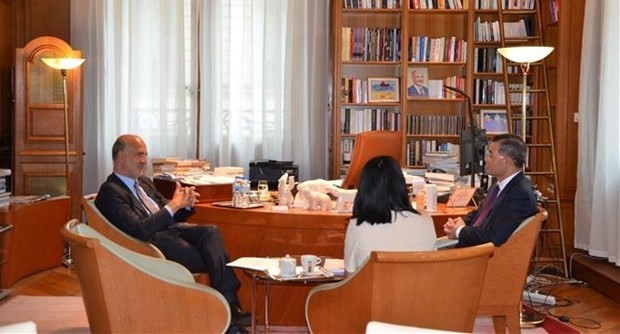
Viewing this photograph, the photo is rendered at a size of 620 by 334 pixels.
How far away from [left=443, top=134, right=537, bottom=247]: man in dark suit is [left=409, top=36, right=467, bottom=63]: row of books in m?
3.18

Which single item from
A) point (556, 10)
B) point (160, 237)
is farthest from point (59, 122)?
point (556, 10)

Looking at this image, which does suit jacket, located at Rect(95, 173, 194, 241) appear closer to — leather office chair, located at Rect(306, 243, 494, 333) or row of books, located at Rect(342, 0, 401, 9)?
leather office chair, located at Rect(306, 243, 494, 333)

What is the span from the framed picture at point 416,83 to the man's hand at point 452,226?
131 inches

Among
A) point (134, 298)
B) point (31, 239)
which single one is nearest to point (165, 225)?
point (134, 298)

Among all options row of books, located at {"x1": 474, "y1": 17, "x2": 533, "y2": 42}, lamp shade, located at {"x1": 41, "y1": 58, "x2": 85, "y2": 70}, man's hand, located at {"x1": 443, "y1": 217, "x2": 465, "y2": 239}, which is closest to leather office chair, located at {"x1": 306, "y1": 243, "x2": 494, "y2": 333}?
man's hand, located at {"x1": 443, "y1": 217, "x2": 465, "y2": 239}

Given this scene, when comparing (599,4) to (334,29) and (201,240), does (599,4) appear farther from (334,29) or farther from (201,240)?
(201,240)

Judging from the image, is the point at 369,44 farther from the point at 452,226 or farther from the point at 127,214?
the point at 127,214

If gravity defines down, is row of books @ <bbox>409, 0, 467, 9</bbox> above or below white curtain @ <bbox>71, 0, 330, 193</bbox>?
above

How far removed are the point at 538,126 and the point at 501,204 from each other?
3.63 meters

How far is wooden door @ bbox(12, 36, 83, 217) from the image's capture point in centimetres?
658

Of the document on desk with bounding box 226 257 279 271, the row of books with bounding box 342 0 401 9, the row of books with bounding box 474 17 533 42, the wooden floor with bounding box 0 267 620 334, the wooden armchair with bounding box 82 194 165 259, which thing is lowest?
the wooden floor with bounding box 0 267 620 334

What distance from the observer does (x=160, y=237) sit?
430 cm

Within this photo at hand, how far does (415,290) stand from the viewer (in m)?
2.79

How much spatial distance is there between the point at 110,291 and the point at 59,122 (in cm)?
419
